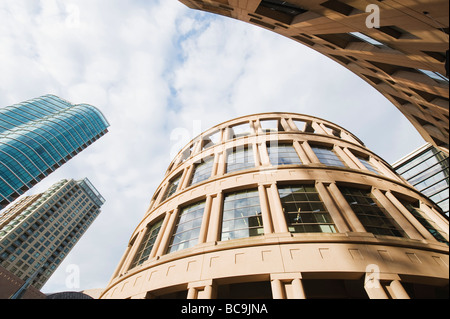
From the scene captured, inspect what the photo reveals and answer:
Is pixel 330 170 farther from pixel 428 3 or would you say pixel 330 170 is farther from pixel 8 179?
pixel 8 179

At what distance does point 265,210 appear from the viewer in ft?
37.0

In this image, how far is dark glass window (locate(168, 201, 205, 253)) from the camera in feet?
39.6

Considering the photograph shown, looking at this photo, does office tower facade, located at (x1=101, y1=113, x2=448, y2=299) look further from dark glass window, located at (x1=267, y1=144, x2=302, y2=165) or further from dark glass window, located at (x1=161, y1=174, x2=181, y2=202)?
dark glass window, located at (x1=161, y1=174, x2=181, y2=202)

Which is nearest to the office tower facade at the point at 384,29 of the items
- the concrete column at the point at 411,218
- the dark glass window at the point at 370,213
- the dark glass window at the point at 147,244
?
the concrete column at the point at 411,218

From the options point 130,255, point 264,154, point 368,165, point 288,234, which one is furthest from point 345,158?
point 130,255

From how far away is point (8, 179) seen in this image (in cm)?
7794

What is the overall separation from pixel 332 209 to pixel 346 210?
0.78 m

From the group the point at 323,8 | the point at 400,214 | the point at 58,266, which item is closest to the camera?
the point at 323,8

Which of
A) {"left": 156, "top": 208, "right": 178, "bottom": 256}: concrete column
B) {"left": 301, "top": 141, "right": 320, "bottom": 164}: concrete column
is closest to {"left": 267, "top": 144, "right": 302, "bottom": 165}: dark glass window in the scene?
{"left": 301, "top": 141, "right": 320, "bottom": 164}: concrete column

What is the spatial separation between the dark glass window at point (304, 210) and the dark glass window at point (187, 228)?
5.50m

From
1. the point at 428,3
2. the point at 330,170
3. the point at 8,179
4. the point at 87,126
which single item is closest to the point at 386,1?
the point at 428,3

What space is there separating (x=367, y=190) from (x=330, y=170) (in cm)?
254

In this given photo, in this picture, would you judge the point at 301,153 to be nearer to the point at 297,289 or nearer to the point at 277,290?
the point at 297,289

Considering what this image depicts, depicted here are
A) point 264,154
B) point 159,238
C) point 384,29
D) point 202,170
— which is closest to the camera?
point 384,29
